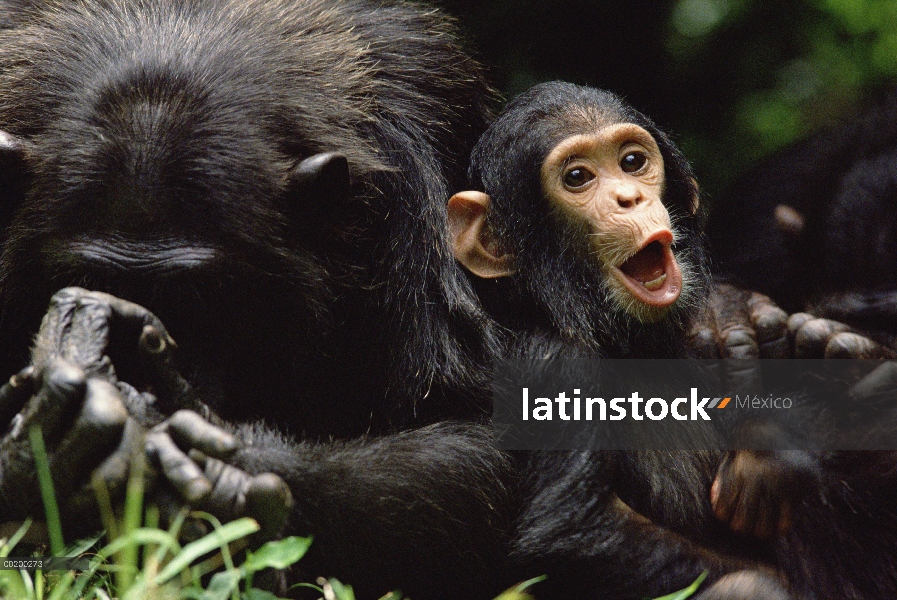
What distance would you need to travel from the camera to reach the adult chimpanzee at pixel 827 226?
523 centimetres

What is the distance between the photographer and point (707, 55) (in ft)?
25.1

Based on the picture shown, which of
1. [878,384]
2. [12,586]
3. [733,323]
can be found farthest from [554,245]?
[12,586]

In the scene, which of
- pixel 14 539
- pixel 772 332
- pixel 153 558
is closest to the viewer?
pixel 153 558

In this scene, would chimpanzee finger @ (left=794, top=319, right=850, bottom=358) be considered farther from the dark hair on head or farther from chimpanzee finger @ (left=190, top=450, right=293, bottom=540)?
chimpanzee finger @ (left=190, top=450, right=293, bottom=540)

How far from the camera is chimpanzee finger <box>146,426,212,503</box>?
3309 mm

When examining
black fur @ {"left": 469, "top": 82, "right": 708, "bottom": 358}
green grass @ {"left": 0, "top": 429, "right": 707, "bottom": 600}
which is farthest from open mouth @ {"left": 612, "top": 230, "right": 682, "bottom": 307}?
green grass @ {"left": 0, "top": 429, "right": 707, "bottom": 600}

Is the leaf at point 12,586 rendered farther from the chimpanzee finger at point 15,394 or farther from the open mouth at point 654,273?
the open mouth at point 654,273

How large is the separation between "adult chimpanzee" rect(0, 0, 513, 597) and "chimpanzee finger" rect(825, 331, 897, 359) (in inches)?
60.4

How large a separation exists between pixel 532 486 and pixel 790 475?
1.05 m

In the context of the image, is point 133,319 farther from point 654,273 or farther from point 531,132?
point 654,273

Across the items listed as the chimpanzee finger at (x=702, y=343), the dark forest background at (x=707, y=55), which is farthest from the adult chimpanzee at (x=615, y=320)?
the dark forest background at (x=707, y=55)

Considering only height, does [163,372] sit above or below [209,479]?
above

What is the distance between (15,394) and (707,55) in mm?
5395

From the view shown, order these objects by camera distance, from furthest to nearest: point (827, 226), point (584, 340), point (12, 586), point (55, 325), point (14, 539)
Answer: point (827, 226)
point (584, 340)
point (55, 325)
point (14, 539)
point (12, 586)
